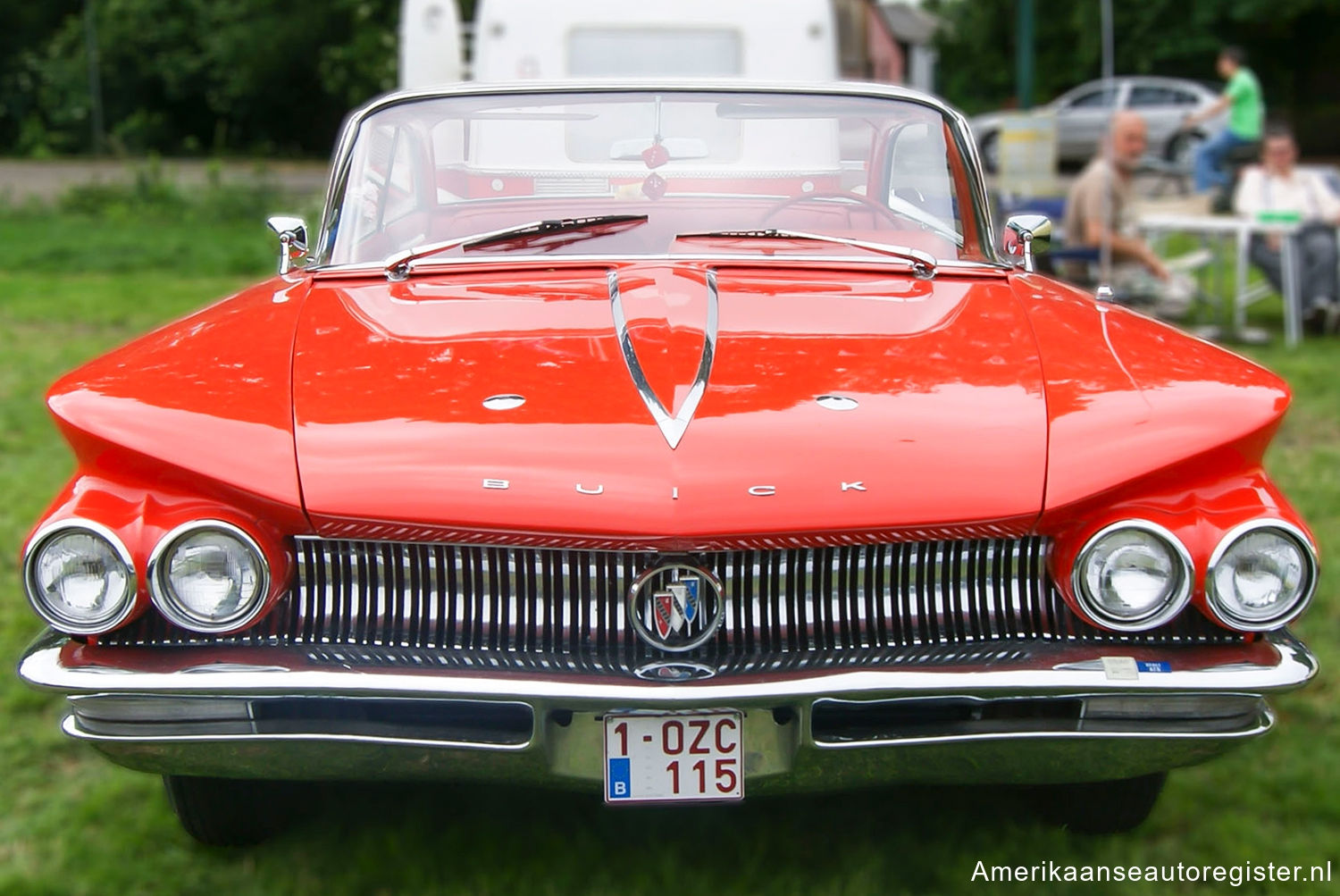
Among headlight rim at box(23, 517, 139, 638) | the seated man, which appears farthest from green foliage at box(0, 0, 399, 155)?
headlight rim at box(23, 517, 139, 638)

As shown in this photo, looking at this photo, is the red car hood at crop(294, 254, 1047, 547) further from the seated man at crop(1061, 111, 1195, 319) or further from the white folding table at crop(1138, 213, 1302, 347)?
the white folding table at crop(1138, 213, 1302, 347)

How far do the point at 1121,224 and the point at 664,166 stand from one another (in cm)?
574

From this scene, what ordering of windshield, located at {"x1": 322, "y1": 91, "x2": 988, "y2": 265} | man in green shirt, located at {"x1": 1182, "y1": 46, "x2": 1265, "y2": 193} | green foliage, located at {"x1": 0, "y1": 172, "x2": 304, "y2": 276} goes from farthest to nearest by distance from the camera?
man in green shirt, located at {"x1": 1182, "y1": 46, "x2": 1265, "y2": 193} < green foliage, located at {"x1": 0, "y1": 172, "x2": 304, "y2": 276} < windshield, located at {"x1": 322, "y1": 91, "x2": 988, "y2": 265}

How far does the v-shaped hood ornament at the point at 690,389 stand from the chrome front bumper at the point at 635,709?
0.42 m

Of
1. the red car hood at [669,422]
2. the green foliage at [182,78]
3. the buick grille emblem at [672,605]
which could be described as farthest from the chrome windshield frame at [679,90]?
the green foliage at [182,78]

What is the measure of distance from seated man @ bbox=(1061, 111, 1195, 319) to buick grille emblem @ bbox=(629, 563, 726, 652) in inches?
258

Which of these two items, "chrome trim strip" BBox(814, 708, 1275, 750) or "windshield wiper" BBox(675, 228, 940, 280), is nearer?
"chrome trim strip" BBox(814, 708, 1275, 750)

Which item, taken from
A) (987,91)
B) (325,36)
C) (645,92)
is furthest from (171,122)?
(645,92)

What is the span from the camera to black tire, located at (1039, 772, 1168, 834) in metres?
2.92

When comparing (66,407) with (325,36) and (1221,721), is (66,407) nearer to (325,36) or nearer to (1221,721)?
(1221,721)

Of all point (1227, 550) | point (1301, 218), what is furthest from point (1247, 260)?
point (1227, 550)

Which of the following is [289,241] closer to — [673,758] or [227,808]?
[227,808]

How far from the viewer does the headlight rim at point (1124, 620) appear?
240cm

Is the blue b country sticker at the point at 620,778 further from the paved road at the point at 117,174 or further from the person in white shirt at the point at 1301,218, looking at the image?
the paved road at the point at 117,174
